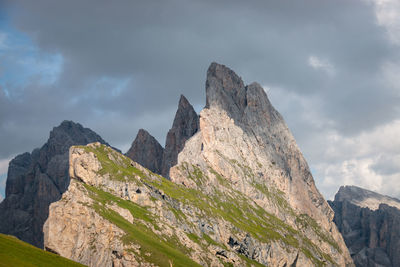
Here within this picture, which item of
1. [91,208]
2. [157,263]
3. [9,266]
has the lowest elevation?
[9,266]

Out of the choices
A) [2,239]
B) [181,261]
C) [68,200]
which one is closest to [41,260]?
[2,239]

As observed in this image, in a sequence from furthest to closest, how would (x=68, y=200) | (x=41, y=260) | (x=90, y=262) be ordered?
(x=68, y=200) < (x=90, y=262) < (x=41, y=260)

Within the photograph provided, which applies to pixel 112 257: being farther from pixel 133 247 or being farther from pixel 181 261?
pixel 181 261

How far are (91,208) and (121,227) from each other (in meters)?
13.7

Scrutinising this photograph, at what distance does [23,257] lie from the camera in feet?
449

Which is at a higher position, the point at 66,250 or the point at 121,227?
the point at 121,227

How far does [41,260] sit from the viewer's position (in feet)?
464

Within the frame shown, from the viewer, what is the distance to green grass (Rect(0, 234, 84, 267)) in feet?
425

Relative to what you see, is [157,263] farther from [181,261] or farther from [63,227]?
[63,227]

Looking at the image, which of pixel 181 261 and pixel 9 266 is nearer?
pixel 9 266

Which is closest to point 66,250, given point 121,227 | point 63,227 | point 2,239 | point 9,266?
point 63,227

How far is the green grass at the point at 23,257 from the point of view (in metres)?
130

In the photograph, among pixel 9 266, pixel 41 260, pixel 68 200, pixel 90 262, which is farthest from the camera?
pixel 68 200

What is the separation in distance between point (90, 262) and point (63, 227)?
16989 millimetres
